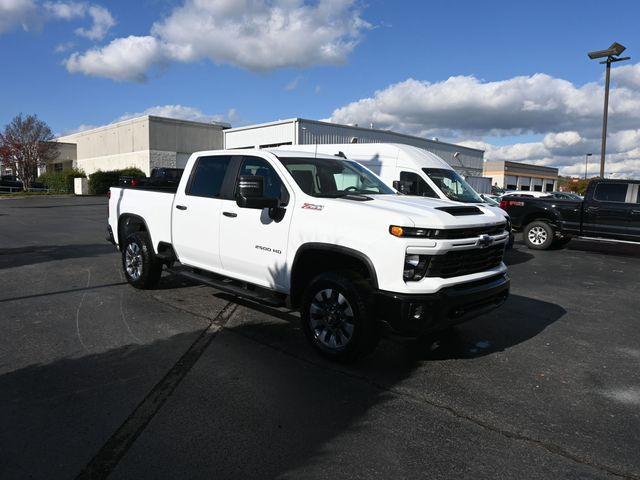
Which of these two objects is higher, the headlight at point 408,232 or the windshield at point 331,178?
the windshield at point 331,178

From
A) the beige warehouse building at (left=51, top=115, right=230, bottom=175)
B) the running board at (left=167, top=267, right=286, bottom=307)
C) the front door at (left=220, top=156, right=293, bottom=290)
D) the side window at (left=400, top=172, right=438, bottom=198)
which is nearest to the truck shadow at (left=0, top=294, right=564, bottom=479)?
the running board at (left=167, top=267, right=286, bottom=307)

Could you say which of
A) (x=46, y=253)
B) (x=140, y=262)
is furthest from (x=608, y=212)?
(x=46, y=253)

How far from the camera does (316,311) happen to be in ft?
15.3

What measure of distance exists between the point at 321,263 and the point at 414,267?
3.53 ft

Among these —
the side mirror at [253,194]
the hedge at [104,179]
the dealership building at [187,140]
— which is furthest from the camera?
the hedge at [104,179]

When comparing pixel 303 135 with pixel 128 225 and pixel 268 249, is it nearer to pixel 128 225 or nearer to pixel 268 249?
pixel 128 225

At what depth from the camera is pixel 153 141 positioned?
38.2 meters

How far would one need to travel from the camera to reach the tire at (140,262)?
6922 mm

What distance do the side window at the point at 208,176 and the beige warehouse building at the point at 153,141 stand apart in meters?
33.9

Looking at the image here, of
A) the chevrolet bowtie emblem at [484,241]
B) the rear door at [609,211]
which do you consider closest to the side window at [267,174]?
the chevrolet bowtie emblem at [484,241]

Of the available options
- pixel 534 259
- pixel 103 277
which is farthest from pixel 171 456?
pixel 534 259

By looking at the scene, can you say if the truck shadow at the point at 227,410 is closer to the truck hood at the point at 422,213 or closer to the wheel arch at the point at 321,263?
the wheel arch at the point at 321,263

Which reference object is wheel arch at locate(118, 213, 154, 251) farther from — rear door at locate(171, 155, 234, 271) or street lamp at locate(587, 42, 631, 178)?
street lamp at locate(587, 42, 631, 178)

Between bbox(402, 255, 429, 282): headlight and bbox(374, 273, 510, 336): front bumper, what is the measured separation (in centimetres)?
16
